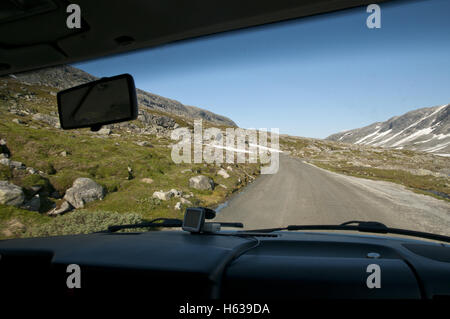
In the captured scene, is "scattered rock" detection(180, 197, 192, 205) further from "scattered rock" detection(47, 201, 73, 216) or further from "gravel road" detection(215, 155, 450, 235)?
"scattered rock" detection(47, 201, 73, 216)

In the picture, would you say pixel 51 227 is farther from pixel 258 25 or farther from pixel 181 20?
pixel 258 25

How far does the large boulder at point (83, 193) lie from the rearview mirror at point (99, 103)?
380 inches

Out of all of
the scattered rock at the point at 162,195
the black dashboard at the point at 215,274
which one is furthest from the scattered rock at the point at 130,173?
the black dashboard at the point at 215,274

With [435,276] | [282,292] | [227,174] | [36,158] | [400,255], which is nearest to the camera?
[282,292]

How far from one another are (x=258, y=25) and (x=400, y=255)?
271cm

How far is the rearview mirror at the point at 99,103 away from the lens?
2.81m

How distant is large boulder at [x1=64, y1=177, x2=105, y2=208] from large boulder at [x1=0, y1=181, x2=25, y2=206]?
7.96 feet

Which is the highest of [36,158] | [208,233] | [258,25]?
[258,25]

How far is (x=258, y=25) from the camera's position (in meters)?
2.89

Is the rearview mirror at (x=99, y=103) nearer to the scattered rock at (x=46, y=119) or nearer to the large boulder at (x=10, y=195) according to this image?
the large boulder at (x=10, y=195)

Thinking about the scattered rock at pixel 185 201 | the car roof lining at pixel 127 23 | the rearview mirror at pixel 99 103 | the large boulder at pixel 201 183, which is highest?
the car roof lining at pixel 127 23

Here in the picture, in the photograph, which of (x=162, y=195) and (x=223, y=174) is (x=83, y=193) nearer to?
(x=162, y=195)

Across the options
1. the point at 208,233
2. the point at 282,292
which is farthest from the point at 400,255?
the point at 208,233

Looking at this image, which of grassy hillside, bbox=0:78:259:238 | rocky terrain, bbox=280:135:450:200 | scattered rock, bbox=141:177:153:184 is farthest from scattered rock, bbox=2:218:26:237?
rocky terrain, bbox=280:135:450:200
